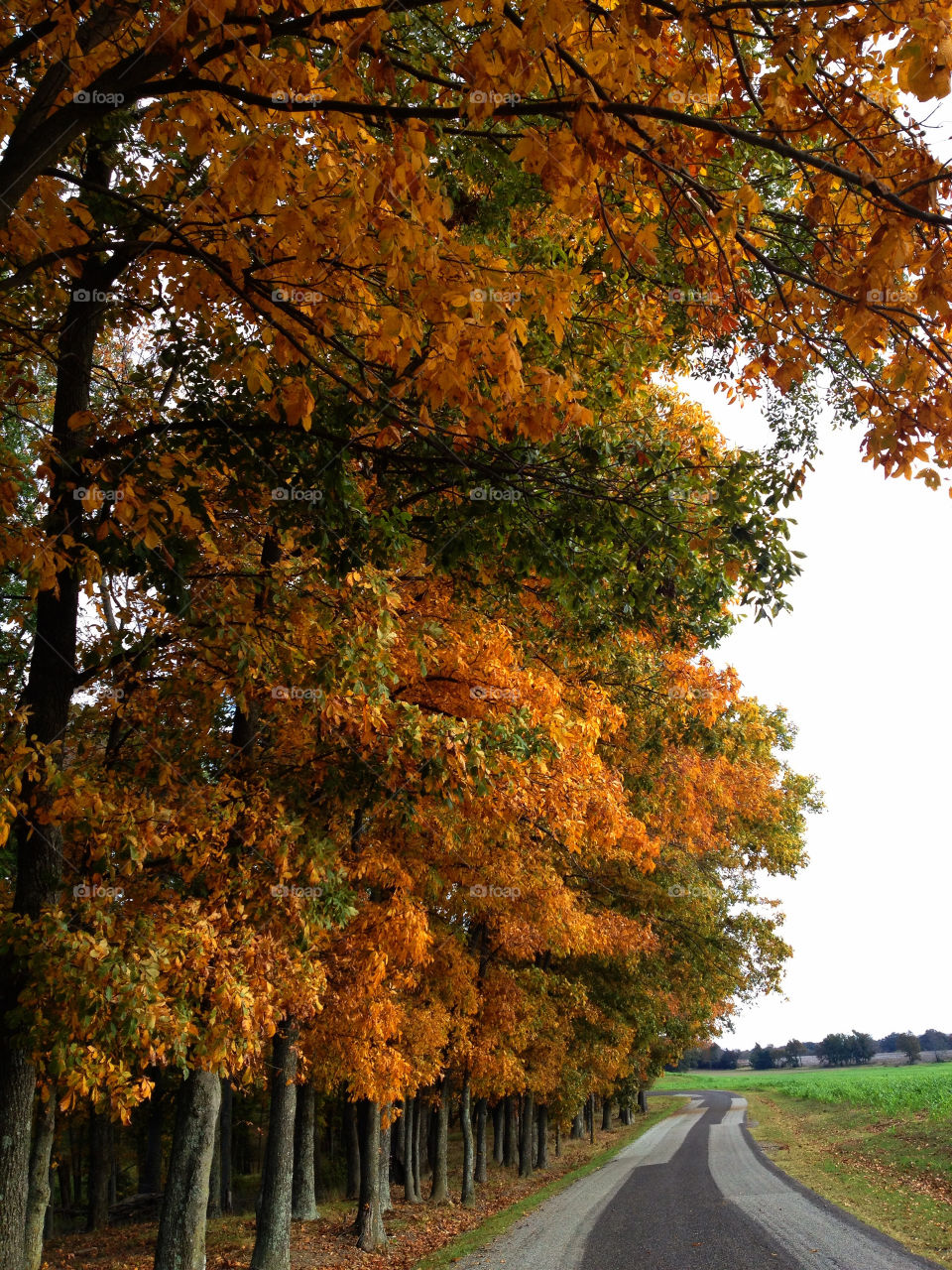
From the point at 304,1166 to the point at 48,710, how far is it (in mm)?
17760

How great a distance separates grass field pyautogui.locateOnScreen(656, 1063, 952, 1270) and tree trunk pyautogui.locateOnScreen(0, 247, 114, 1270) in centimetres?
970

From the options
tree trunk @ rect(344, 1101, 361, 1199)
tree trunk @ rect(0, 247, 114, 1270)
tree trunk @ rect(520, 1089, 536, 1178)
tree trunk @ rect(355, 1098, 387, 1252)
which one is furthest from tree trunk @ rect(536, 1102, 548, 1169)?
tree trunk @ rect(0, 247, 114, 1270)

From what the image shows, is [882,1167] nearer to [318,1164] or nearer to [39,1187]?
[39,1187]

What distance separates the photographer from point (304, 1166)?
20.4 meters

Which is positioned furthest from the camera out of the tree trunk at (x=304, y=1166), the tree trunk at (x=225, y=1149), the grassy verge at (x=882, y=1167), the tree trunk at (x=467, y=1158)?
the tree trunk at (x=225, y=1149)

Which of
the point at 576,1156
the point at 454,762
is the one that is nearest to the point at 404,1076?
the point at 454,762

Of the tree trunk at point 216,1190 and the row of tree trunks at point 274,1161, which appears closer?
the row of tree trunks at point 274,1161

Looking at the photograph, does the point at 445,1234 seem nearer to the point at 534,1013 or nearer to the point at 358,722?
the point at 534,1013

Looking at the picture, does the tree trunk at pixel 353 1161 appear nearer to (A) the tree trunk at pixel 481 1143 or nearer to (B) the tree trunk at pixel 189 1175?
(A) the tree trunk at pixel 481 1143

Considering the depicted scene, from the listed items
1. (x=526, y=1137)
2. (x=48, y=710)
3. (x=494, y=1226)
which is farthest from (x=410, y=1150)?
(x=48, y=710)

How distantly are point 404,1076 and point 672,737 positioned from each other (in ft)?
20.3


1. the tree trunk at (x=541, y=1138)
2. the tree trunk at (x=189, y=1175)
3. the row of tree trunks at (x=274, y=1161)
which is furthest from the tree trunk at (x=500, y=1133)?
the tree trunk at (x=189, y=1175)

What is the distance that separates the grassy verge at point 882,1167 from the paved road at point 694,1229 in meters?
0.48

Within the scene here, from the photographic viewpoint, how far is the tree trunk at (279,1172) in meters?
12.2
